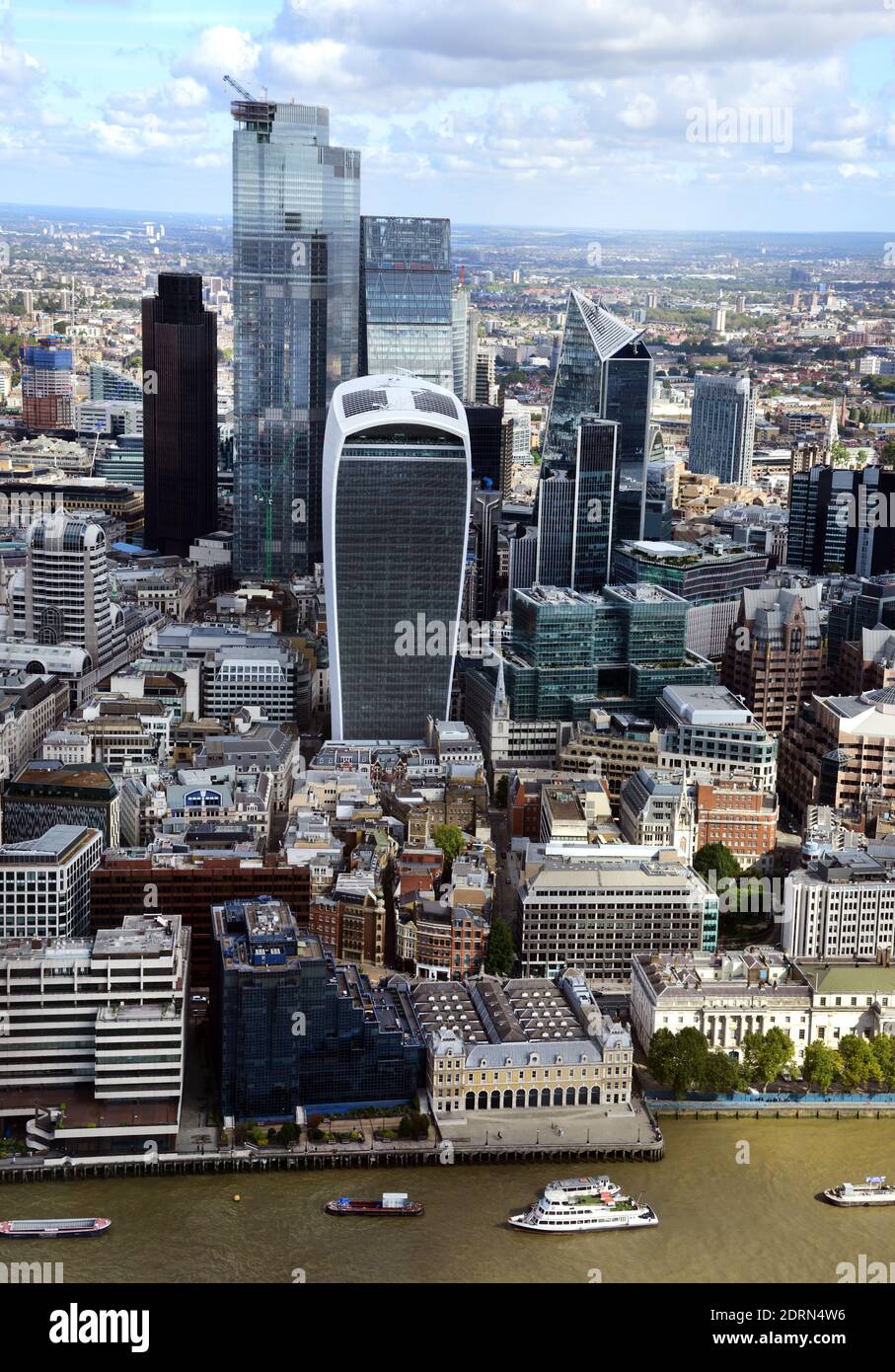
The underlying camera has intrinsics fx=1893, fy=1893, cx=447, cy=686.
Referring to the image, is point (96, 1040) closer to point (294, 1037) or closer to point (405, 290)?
point (294, 1037)

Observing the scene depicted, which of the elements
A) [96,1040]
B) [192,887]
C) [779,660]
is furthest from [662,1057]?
[779,660]

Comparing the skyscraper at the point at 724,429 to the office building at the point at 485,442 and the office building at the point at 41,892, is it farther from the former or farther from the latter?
the office building at the point at 41,892

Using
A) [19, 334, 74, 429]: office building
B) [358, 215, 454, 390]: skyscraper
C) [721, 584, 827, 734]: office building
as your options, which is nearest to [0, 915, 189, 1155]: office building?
[721, 584, 827, 734]: office building

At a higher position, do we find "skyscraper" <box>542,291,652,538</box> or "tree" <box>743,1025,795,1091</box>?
"skyscraper" <box>542,291,652,538</box>

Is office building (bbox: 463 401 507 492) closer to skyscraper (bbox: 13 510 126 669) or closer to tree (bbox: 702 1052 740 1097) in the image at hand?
skyscraper (bbox: 13 510 126 669)

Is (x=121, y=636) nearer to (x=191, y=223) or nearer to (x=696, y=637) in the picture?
(x=696, y=637)
